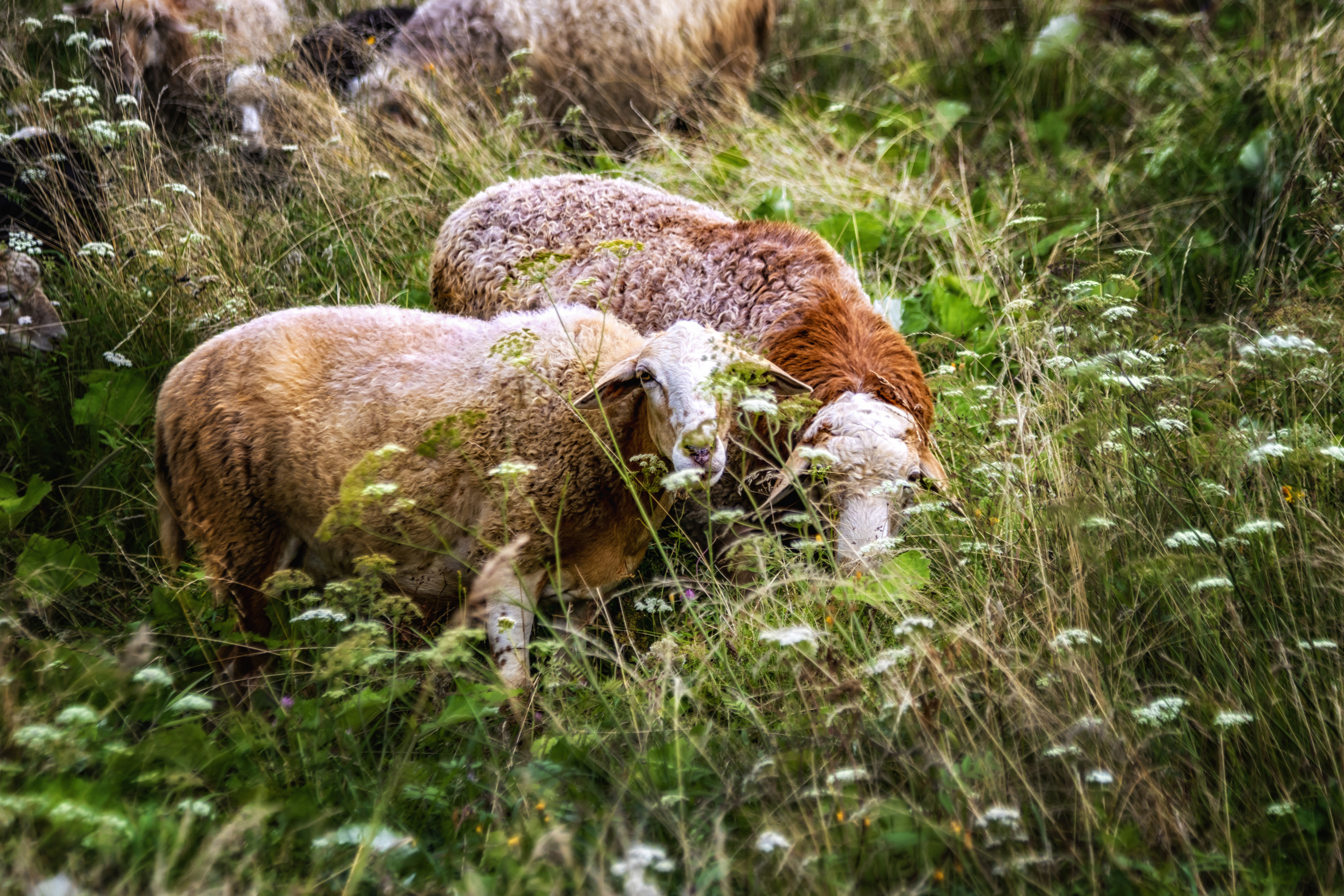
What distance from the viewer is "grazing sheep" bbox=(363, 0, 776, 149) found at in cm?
694

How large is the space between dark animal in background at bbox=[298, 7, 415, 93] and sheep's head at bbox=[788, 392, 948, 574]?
4253 millimetres

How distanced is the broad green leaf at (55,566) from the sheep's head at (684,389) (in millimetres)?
1764

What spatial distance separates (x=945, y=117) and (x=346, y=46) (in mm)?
3990

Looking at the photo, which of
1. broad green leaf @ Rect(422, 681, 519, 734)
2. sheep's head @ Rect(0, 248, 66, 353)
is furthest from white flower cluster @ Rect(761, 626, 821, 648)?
sheep's head @ Rect(0, 248, 66, 353)

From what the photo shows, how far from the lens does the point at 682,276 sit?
444 cm

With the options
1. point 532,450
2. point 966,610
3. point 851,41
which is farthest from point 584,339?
point 851,41

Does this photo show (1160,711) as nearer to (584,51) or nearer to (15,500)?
(15,500)

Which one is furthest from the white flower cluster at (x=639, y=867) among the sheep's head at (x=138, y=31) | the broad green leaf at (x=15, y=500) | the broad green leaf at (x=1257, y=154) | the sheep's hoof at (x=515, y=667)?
the sheep's head at (x=138, y=31)

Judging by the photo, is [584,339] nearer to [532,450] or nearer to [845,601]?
[532,450]

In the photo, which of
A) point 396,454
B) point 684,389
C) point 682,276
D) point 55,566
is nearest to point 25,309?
point 55,566

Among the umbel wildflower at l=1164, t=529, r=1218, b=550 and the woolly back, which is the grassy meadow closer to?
the umbel wildflower at l=1164, t=529, r=1218, b=550

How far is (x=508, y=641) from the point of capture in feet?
11.1

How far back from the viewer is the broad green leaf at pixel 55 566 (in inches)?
132

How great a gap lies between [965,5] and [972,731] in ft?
23.7
